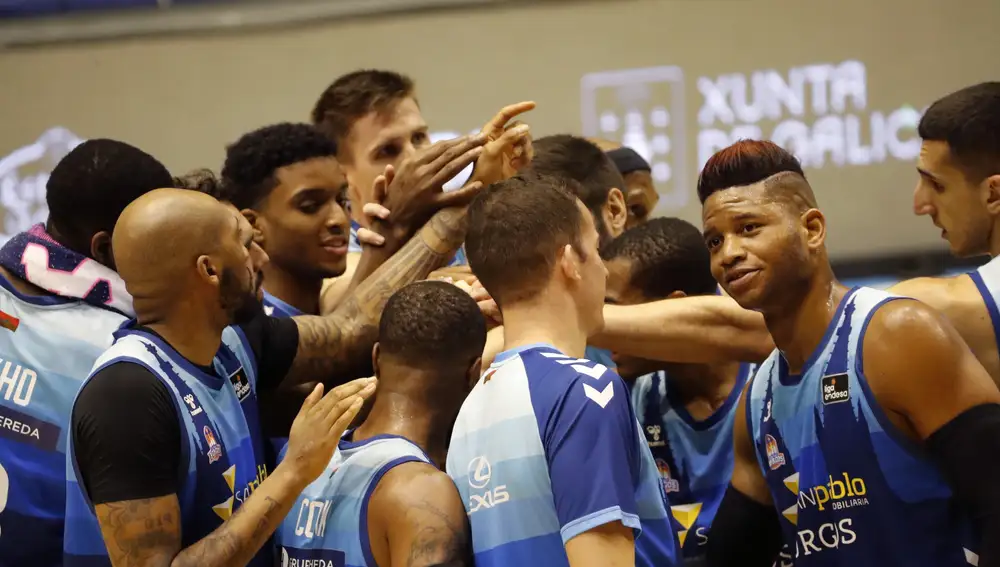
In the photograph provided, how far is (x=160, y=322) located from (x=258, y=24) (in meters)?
5.21

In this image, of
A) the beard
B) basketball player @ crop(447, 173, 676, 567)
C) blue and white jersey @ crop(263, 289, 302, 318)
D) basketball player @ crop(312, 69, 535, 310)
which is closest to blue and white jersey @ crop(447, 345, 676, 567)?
basketball player @ crop(447, 173, 676, 567)

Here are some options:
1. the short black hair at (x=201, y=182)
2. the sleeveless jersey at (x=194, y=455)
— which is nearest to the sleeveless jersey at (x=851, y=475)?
the sleeveless jersey at (x=194, y=455)

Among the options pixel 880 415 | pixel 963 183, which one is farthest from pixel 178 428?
pixel 963 183

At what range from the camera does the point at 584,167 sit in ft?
13.8

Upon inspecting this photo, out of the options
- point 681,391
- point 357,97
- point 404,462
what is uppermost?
point 357,97

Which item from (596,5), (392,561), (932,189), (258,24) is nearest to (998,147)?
(932,189)

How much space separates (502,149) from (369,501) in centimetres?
114

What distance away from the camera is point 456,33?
7.54 meters

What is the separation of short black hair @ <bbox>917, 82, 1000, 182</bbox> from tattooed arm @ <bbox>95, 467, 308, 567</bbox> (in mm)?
2016

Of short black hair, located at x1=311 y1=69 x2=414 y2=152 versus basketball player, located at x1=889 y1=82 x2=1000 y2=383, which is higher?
short black hair, located at x1=311 y1=69 x2=414 y2=152

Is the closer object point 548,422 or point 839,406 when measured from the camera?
point 548,422

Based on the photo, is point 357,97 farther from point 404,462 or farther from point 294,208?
point 404,462

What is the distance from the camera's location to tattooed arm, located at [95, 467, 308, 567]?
2531 millimetres

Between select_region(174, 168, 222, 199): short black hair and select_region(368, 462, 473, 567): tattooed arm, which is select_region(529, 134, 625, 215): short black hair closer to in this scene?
select_region(174, 168, 222, 199): short black hair
